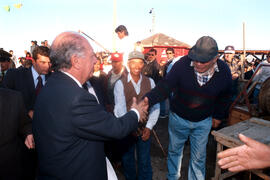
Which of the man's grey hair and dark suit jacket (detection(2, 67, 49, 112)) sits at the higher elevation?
the man's grey hair

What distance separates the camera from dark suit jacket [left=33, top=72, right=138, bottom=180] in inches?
59.1

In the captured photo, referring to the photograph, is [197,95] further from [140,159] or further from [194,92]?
[140,159]

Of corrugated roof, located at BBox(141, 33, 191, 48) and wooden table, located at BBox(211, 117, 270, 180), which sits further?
corrugated roof, located at BBox(141, 33, 191, 48)

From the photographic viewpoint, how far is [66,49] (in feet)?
5.34

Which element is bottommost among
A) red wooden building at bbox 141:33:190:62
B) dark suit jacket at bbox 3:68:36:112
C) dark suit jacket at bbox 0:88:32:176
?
dark suit jacket at bbox 0:88:32:176

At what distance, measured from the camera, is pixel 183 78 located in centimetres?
299

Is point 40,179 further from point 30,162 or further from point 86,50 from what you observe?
point 86,50

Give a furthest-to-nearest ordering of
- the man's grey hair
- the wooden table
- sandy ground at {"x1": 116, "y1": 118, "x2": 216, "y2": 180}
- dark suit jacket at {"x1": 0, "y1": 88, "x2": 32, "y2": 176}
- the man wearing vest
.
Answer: sandy ground at {"x1": 116, "y1": 118, "x2": 216, "y2": 180}, the man wearing vest, the wooden table, dark suit jacket at {"x1": 0, "y1": 88, "x2": 32, "y2": 176}, the man's grey hair

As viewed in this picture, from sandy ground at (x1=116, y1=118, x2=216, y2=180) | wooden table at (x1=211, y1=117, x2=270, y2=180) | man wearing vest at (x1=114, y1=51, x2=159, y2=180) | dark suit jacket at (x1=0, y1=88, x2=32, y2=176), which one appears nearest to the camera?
dark suit jacket at (x1=0, y1=88, x2=32, y2=176)

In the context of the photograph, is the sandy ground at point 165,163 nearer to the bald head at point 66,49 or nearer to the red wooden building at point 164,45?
the bald head at point 66,49

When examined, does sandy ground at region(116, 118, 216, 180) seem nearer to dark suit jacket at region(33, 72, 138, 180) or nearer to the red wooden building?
dark suit jacket at region(33, 72, 138, 180)

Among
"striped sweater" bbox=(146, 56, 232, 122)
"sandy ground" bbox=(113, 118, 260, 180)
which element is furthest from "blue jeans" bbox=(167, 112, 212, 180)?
"sandy ground" bbox=(113, 118, 260, 180)

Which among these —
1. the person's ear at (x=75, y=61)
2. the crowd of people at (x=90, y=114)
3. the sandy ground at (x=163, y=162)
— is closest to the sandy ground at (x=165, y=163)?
the sandy ground at (x=163, y=162)

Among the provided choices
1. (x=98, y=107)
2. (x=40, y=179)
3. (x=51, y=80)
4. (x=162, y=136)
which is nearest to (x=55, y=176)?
(x=40, y=179)
